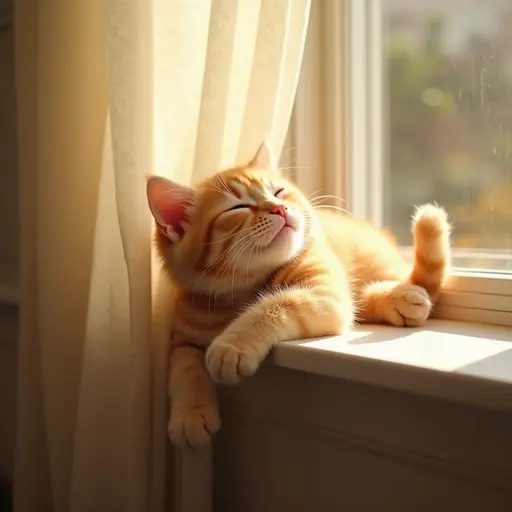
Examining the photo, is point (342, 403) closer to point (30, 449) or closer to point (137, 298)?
point (137, 298)

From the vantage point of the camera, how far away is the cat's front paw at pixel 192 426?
2.69ft

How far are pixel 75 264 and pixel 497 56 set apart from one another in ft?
2.59

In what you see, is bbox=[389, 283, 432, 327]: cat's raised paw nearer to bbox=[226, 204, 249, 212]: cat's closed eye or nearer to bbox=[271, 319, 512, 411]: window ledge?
bbox=[271, 319, 512, 411]: window ledge

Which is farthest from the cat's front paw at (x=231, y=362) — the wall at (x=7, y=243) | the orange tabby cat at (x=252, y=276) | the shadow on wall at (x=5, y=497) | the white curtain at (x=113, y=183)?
the shadow on wall at (x=5, y=497)

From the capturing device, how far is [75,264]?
1031mm

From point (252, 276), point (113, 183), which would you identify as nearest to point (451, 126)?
point (252, 276)

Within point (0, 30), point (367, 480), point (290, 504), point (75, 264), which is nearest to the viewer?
point (367, 480)

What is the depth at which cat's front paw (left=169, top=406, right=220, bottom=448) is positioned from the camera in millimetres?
820

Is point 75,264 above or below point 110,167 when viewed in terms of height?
below

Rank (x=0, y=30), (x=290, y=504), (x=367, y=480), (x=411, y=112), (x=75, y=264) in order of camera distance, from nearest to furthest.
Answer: (x=367, y=480) < (x=290, y=504) < (x=75, y=264) < (x=411, y=112) < (x=0, y=30)

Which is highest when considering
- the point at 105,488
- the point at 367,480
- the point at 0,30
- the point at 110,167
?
the point at 0,30

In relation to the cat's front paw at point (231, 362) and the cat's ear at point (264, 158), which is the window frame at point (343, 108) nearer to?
the cat's ear at point (264, 158)

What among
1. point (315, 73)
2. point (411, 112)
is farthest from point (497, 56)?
point (315, 73)

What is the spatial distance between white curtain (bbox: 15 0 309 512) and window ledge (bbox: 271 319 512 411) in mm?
264
